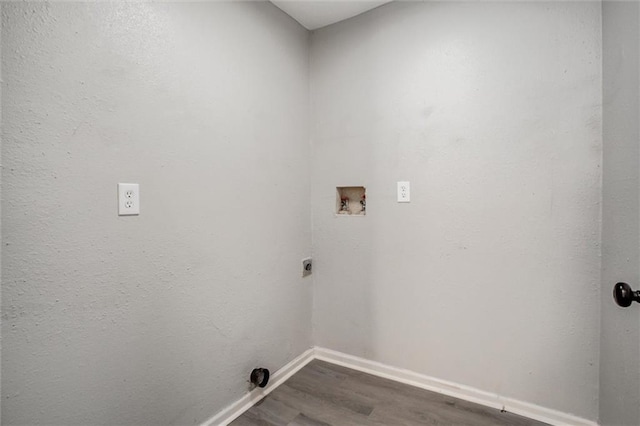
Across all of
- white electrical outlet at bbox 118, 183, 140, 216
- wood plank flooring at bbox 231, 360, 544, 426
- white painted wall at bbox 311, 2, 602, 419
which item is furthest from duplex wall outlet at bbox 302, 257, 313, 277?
white electrical outlet at bbox 118, 183, 140, 216

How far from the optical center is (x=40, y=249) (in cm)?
89

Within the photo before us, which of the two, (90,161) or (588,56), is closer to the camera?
(90,161)

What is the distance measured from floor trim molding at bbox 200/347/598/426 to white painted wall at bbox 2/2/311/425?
8 centimetres

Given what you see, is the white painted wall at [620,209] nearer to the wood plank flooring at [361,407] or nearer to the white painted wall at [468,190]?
the white painted wall at [468,190]

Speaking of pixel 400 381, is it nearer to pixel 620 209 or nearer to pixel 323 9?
pixel 620 209

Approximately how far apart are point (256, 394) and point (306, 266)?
Answer: 784mm

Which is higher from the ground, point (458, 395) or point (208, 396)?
point (208, 396)

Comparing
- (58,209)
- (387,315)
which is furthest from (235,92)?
(387,315)

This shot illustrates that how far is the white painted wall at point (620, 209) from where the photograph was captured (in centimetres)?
102

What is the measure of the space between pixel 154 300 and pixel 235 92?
104 cm

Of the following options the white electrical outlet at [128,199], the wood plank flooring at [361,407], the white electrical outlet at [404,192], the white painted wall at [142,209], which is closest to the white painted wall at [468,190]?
the white electrical outlet at [404,192]

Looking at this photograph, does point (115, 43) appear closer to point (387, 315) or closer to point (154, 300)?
point (154, 300)

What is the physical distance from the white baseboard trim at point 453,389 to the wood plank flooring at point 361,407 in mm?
34

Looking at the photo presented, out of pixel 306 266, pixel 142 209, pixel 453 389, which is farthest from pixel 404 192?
pixel 142 209
